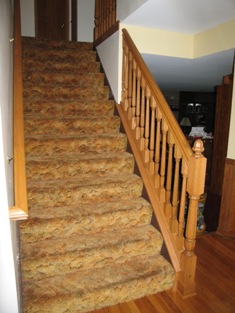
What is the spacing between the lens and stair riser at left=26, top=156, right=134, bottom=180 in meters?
2.24

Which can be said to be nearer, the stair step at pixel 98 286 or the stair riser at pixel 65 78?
the stair step at pixel 98 286

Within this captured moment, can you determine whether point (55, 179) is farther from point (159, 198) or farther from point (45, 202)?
point (159, 198)

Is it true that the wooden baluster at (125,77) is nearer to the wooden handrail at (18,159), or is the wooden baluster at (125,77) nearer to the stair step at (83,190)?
the stair step at (83,190)

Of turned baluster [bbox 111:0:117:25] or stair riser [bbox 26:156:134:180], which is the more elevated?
turned baluster [bbox 111:0:117:25]

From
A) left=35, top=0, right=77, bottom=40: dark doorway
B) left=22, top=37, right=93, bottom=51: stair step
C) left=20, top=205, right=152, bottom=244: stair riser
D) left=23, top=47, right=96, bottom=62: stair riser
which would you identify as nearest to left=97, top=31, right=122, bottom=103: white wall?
left=23, top=47, right=96, bottom=62: stair riser

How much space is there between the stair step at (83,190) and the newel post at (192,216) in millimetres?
681

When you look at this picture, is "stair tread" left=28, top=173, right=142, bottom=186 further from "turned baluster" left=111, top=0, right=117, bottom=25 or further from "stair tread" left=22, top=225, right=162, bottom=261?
"turned baluster" left=111, top=0, right=117, bottom=25

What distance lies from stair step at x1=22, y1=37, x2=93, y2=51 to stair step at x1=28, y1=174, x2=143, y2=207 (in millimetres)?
2195

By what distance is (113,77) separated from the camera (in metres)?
3.01

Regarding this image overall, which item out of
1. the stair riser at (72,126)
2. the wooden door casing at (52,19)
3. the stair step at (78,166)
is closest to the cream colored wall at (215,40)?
the stair riser at (72,126)

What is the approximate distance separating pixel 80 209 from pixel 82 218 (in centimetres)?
12

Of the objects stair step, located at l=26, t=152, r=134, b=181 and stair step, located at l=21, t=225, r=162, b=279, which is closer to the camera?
stair step, located at l=21, t=225, r=162, b=279

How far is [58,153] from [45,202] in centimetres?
59

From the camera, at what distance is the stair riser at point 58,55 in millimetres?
3318
